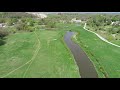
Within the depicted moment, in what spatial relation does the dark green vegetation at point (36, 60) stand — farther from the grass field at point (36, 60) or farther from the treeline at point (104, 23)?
the treeline at point (104, 23)

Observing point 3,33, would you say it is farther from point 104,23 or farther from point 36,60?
point 104,23

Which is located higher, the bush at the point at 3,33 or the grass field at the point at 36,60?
the bush at the point at 3,33

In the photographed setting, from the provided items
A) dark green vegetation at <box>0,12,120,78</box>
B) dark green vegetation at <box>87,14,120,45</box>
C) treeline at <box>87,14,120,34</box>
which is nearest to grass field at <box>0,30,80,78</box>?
dark green vegetation at <box>0,12,120,78</box>

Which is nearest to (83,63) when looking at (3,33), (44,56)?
(44,56)

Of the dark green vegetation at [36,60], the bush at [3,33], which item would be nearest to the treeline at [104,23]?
the dark green vegetation at [36,60]

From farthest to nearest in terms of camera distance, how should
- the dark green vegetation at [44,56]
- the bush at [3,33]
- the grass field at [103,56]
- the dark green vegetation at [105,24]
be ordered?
the dark green vegetation at [105,24]
the bush at [3,33]
the grass field at [103,56]
the dark green vegetation at [44,56]
